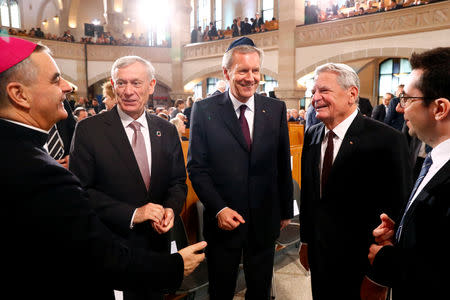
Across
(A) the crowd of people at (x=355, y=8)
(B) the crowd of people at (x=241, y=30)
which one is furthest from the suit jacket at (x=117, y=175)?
(B) the crowd of people at (x=241, y=30)

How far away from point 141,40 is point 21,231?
17.9 m

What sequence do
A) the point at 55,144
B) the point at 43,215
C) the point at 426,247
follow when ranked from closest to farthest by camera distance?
the point at 43,215, the point at 426,247, the point at 55,144

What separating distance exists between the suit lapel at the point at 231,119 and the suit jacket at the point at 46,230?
918 mm

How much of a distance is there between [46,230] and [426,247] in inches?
42.2

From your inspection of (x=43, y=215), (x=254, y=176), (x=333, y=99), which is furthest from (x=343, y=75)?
(x=43, y=215)

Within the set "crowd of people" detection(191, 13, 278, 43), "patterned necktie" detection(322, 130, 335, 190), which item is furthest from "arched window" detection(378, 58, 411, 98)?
"patterned necktie" detection(322, 130, 335, 190)

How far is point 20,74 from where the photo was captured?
0.92m

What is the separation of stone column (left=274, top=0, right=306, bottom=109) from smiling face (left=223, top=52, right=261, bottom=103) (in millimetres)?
10580

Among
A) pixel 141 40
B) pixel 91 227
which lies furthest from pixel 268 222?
pixel 141 40

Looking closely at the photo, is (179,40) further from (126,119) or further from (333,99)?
(333,99)

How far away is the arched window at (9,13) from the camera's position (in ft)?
65.6

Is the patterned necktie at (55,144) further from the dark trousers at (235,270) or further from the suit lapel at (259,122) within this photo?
the suit lapel at (259,122)

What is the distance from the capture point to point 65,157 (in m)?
2.20

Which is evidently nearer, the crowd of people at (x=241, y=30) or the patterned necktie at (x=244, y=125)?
the patterned necktie at (x=244, y=125)
